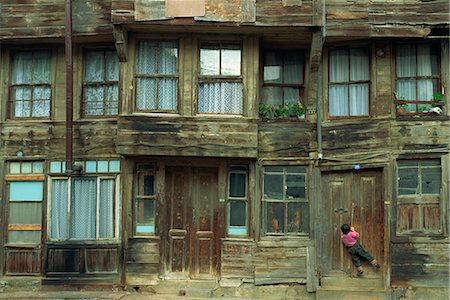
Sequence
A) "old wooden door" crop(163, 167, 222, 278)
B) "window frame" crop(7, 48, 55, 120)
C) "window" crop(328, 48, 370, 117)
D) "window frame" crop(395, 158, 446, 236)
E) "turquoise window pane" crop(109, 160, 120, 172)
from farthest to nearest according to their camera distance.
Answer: "window frame" crop(7, 48, 55, 120)
"turquoise window pane" crop(109, 160, 120, 172)
"window" crop(328, 48, 370, 117)
"old wooden door" crop(163, 167, 222, 278)
"window frame" crop(395, 158, 446, 236)

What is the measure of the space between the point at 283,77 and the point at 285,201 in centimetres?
287

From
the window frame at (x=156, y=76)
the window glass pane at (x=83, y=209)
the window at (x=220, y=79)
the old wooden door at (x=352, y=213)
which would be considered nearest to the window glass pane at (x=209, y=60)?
the window at (x=220, y=79)

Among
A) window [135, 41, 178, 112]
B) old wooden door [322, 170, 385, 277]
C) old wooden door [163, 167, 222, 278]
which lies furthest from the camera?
old wooden door [163, 167, 222, 278]

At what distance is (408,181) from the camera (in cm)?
1244

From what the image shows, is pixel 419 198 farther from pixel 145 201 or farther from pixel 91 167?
pixel 91 167

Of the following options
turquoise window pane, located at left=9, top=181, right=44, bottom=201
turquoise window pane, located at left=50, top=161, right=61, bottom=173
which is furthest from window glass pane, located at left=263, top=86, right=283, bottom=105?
turquoise window pane, located at left=9, top=181, right=44, bottom=201

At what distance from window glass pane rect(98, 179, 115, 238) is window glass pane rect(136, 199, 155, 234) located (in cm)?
63

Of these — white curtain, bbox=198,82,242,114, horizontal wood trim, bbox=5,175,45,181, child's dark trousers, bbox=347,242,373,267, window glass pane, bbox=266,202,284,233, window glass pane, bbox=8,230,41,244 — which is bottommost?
child's dark trousers, bbox=347,242,373,267

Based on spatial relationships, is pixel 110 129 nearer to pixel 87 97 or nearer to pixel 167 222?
pixel 87 97

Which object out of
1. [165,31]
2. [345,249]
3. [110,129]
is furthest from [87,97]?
[345,249]

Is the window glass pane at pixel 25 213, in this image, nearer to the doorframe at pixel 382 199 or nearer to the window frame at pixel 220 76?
the window frame at pixel 220 76

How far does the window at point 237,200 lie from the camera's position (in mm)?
12977

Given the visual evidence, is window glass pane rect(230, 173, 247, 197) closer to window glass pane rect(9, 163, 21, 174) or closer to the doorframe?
the doorframe

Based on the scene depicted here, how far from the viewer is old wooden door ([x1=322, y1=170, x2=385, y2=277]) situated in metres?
12.6
